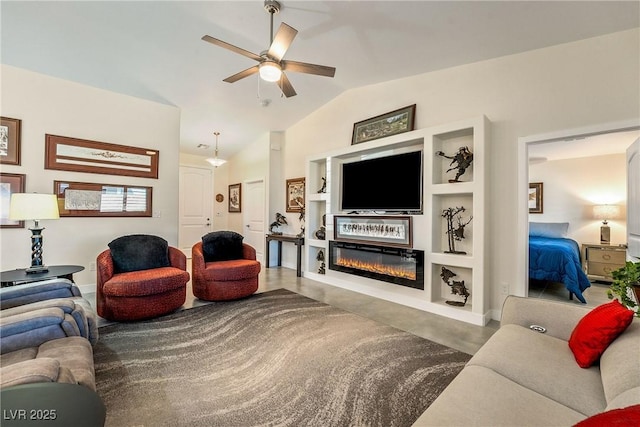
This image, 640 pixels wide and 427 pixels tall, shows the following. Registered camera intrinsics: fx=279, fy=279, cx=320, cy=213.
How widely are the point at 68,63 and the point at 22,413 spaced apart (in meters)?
4.24

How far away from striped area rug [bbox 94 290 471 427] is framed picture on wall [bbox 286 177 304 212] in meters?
2.81

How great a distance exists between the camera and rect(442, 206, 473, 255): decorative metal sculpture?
3.36m

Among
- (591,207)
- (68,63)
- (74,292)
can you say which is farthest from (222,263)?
(591,207)

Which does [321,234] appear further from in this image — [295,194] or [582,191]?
[582,191]

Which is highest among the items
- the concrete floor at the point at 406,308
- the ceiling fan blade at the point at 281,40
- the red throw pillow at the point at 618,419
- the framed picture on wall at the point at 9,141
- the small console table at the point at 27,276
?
the ceiling fan blade at the point at 281,40

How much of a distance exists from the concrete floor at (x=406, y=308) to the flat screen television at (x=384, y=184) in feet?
4.14

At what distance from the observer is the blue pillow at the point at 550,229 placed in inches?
212

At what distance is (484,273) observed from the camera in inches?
117

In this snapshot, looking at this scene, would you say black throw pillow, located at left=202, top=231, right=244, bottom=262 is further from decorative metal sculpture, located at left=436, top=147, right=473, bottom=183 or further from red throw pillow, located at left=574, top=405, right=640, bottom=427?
red throw pillow, located at left=574, top=405, right=640, bottom=427

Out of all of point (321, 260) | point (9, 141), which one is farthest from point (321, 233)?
point (9, 141)

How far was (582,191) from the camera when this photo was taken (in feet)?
17.8

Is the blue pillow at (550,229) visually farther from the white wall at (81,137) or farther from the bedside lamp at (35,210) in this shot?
the bedside lamp at (35,210)

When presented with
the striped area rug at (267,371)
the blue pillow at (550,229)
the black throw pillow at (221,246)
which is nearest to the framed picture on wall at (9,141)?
the black throw pillow at (221,246)

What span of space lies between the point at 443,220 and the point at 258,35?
3.12 m
